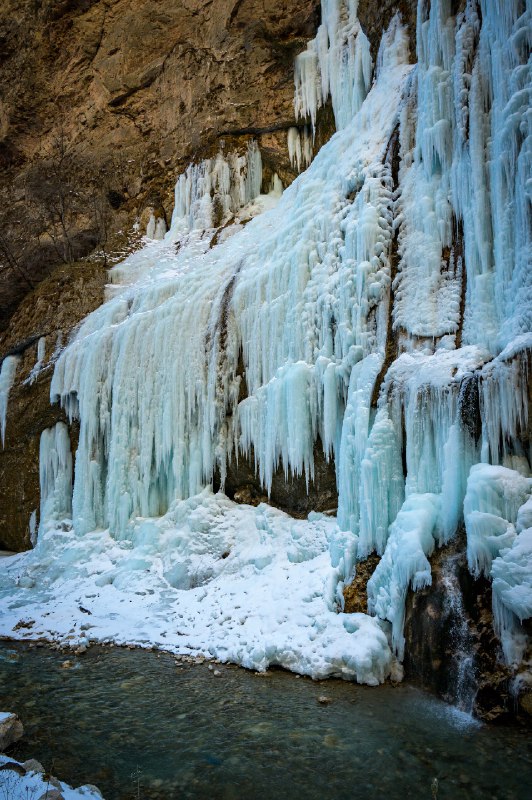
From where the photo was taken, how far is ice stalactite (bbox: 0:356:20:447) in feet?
50.2

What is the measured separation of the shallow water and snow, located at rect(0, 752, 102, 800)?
0.27 metres

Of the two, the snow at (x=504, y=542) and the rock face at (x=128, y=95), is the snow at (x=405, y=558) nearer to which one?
A: the snow at (x=504, y=542)

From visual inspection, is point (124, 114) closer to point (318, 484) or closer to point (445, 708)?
point (318, 484)

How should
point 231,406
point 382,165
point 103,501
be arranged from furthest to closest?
1. point 103,501
2. point 231,406
3. point 382,165

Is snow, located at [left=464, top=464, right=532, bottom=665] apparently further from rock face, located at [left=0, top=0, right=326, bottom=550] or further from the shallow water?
rock face, located at [left=0, top=0, right=326, bottom=550]

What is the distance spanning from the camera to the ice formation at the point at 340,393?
632cm

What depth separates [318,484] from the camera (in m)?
9.60

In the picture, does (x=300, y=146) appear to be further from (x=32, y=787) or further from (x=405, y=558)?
(x=32, y=787)

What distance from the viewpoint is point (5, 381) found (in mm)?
15828

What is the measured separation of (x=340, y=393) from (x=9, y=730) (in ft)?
19.7

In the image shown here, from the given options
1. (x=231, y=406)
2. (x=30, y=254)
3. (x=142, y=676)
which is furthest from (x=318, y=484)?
(x=30, y=254)

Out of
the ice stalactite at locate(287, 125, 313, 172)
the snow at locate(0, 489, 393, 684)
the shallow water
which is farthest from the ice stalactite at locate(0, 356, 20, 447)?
the ice stalactite at locate(287, 125, 313, 172)

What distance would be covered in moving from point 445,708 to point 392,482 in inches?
103

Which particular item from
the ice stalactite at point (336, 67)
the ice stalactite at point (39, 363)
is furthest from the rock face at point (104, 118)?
the ice stalactite at point (336, 67)
